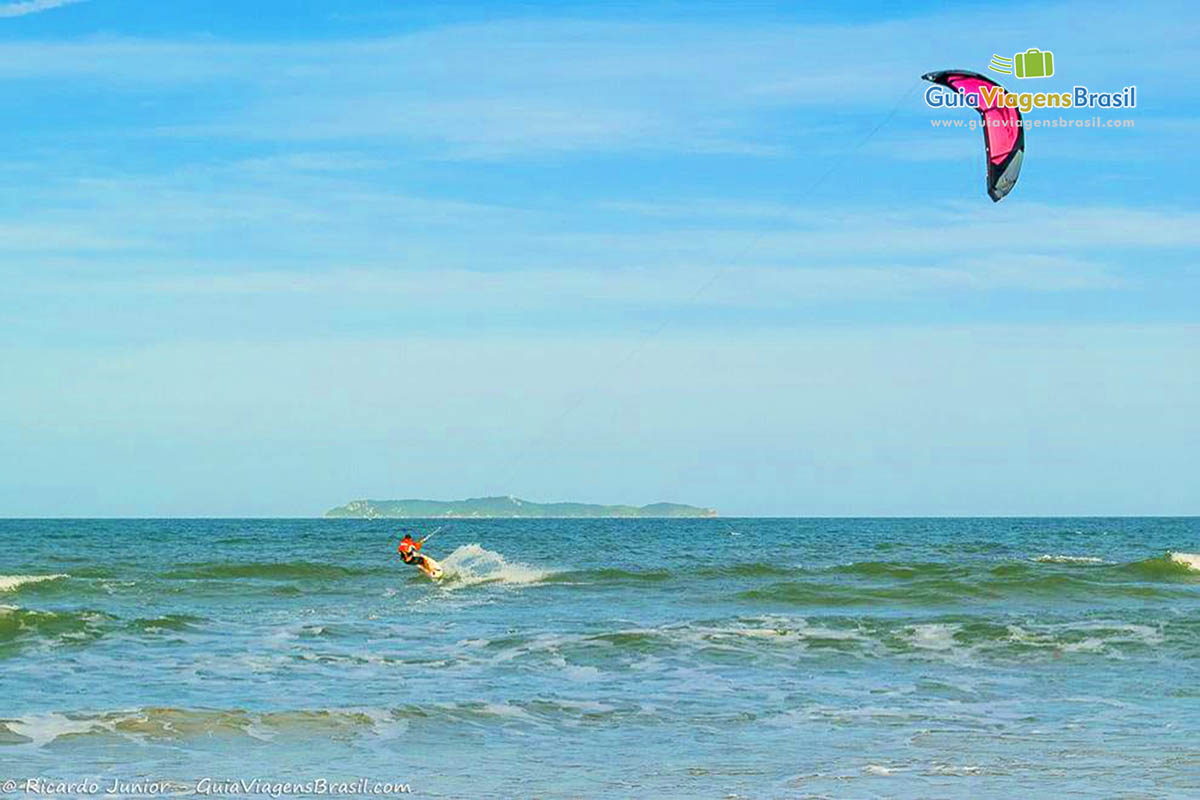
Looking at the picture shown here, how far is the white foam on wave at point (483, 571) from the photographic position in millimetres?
30875

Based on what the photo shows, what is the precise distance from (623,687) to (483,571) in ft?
62.9

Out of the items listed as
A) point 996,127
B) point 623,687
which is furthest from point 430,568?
point 996,127

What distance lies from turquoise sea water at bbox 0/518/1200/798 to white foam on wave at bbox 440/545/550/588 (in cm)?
216

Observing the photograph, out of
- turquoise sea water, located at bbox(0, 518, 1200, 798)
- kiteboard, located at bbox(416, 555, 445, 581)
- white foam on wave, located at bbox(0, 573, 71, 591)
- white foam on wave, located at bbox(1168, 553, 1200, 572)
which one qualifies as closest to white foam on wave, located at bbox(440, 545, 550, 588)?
kiteboard, located at bbox(416, 555, 445, 581)

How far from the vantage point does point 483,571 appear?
1320 inches

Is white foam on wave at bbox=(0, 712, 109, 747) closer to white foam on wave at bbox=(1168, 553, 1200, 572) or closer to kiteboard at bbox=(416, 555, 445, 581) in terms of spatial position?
kiteboard at bbox=(416, 555, 445, 581)

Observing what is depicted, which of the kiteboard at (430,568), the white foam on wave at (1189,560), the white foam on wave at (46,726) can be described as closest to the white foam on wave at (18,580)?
the kiteboard at (430,568)

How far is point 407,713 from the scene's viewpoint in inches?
509

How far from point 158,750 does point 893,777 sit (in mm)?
5765

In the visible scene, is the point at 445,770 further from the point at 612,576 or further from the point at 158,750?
the point at 612,576

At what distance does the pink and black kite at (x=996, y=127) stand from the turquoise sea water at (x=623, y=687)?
559 cm

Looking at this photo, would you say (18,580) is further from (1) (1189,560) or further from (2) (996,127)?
(1) (1189,560)

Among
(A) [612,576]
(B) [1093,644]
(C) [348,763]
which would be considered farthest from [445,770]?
(A) [612,576]

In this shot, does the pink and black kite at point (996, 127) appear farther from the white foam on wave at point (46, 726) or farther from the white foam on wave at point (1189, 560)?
the white foam on wave at point (1189, 560)
